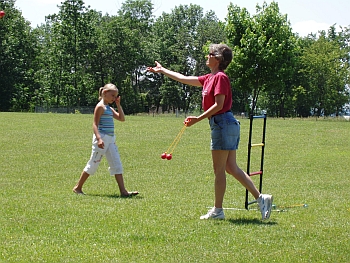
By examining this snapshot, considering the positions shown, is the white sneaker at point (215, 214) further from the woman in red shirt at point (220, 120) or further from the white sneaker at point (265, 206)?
the white sneaker at point (265, 206)

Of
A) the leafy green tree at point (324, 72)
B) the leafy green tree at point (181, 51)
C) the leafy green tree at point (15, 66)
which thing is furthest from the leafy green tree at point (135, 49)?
the leafy green tree at point (324, 72)

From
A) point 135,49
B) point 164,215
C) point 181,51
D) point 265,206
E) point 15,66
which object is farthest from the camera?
point 181,51

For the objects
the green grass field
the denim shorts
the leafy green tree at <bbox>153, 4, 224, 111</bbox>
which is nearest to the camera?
the green grass field

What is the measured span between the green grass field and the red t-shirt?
4.81 feet

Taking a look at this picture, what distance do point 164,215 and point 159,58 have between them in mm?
72810

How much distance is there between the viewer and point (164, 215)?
24.5ft

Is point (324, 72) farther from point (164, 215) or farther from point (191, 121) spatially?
point (191, 121)

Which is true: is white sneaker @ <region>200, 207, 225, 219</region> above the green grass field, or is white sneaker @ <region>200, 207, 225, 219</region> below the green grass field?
above

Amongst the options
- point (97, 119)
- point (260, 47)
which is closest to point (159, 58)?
point (260, 47)

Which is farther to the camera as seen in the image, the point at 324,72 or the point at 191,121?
the point at 324,72

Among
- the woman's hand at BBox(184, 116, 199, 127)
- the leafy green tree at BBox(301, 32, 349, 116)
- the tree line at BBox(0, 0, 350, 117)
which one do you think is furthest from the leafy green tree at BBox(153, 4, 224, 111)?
the woman's hand at BBox(184, 116, 199, 127)

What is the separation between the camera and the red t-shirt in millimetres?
6906

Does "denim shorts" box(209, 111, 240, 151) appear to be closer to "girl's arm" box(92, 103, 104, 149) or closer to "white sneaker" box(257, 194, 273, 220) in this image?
"white sneaker" box(257, 194, 273, 220)

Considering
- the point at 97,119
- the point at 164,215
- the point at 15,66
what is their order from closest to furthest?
the point at 164,215 → the point at 97,119 → the point at 15,66
